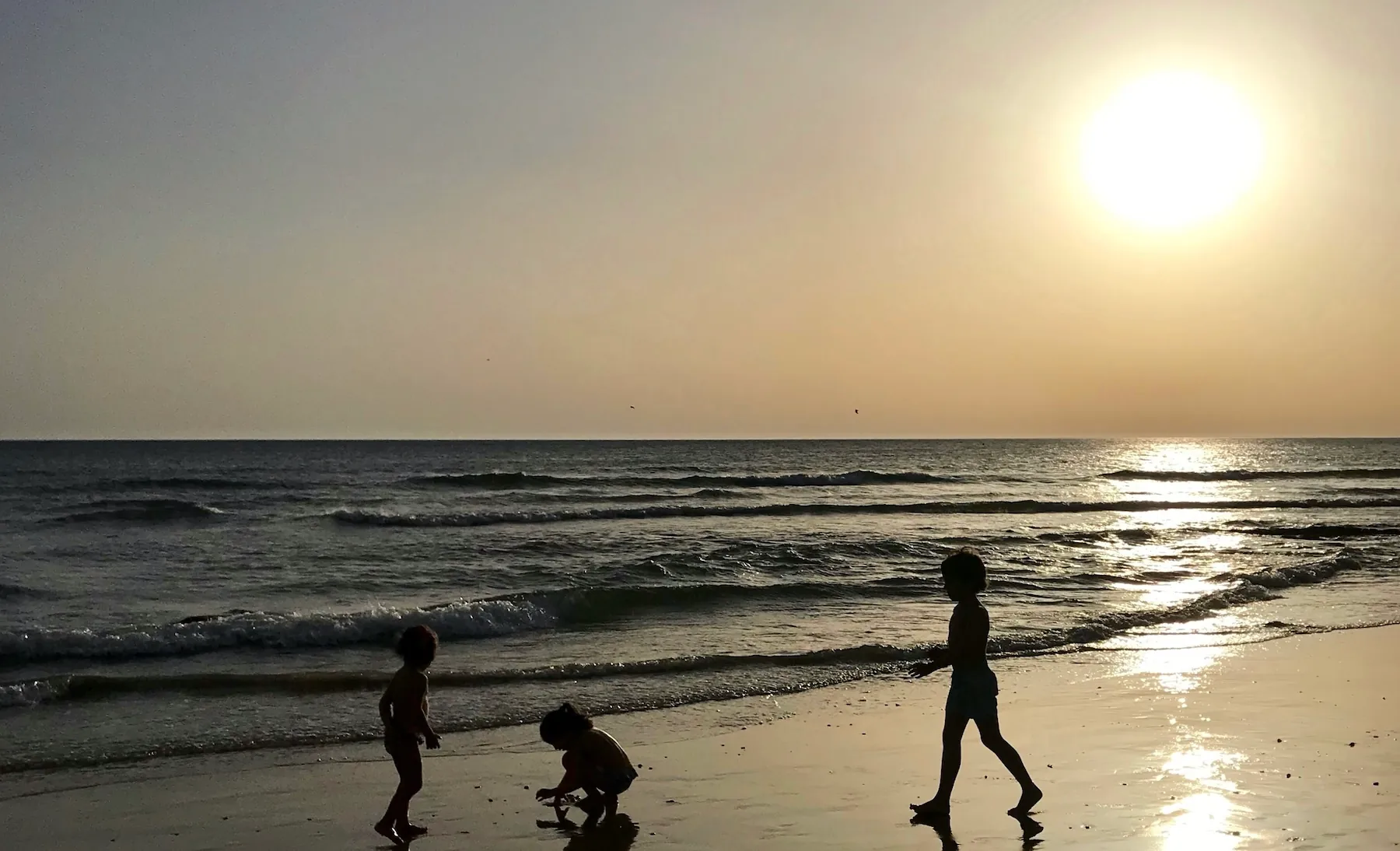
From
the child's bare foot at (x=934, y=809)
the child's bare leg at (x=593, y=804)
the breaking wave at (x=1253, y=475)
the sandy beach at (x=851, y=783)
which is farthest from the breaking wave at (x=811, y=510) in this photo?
the child's bare foot at (x=934, y=809)

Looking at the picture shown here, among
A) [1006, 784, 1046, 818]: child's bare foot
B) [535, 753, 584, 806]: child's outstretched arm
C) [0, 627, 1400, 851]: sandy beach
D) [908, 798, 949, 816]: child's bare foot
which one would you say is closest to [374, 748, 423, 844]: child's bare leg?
[0, 627, 1400, 851]: sandy beach

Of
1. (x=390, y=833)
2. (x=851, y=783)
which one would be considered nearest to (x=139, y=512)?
(x=390, y=833)

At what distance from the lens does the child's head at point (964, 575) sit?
6.15m

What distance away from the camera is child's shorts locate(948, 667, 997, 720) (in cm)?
617

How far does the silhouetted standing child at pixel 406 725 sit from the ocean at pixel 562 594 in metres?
2.83

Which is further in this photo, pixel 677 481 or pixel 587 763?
pixel 677 481

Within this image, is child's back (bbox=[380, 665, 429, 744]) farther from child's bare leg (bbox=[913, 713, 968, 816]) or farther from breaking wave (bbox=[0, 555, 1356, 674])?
breaking wave (bbox=[0, 555, 1356, 674])

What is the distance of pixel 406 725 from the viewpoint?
621 centimetres

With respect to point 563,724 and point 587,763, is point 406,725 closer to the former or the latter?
point 563,724

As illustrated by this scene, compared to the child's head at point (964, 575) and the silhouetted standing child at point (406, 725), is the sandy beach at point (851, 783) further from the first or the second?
the child's head at point (964, 575)

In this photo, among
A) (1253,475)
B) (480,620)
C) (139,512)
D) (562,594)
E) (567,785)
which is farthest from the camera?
(1253,475)

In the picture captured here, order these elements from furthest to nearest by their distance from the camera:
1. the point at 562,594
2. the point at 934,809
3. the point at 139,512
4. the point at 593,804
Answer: the point at 139,512 < the point at 562,594 < the point at 593,804 < the point at 934,809

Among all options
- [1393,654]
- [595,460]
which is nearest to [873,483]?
[595,460]

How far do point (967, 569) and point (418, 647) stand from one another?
9.99 feet
